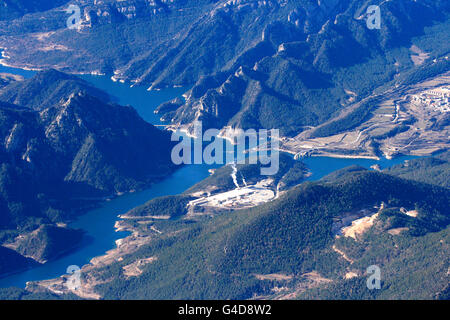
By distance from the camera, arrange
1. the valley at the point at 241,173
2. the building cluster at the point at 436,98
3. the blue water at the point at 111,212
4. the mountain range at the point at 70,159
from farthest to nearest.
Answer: the building cluster at the point at 436,98
the mountain range at the point at 70,159
the blue water at the point at 111,212
the valley at the point at 241,173

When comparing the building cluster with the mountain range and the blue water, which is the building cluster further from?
the mountain range

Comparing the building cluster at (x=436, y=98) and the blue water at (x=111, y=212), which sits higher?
the building cluster at (x=436, y=98)

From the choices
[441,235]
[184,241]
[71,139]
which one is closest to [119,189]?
[71,139]

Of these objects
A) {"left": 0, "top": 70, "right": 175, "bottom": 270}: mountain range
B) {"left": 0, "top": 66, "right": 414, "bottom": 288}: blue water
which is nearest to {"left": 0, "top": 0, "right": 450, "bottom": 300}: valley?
{"left": 0, "top": 70, "right": 175, "bottom": 270}: mountain range

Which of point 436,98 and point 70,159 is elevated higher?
point 436,98

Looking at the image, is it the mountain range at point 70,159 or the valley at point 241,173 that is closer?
the valley at point 241,173

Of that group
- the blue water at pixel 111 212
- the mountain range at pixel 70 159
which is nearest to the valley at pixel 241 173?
the mountain range at pixel 70 159

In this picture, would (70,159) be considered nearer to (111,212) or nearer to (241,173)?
(111,212)

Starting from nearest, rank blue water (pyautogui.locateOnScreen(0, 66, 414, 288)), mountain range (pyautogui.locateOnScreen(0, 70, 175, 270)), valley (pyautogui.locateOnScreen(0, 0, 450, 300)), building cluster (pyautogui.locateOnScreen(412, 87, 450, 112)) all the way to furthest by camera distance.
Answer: valley (pyautogui.locateOnScreen(0, 0, 450, 300)), blue water (pyautogui.locateOnScreen(0, 66, 414, 288)), mountain range (pyautogui.locateOnScreen(0, 70, 175, 270)), building cluster (pyautogui.locateOnScreen(412, 87, 450, 112))

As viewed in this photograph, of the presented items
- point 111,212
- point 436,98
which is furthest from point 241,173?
point 436,98

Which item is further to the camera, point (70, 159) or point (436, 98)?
point (436, 98)

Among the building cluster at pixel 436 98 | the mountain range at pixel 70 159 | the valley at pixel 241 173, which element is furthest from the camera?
the building cluster at pixel 436 98

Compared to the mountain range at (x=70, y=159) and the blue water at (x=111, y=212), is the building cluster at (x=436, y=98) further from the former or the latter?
the mountain range at (x=70, y=159)
